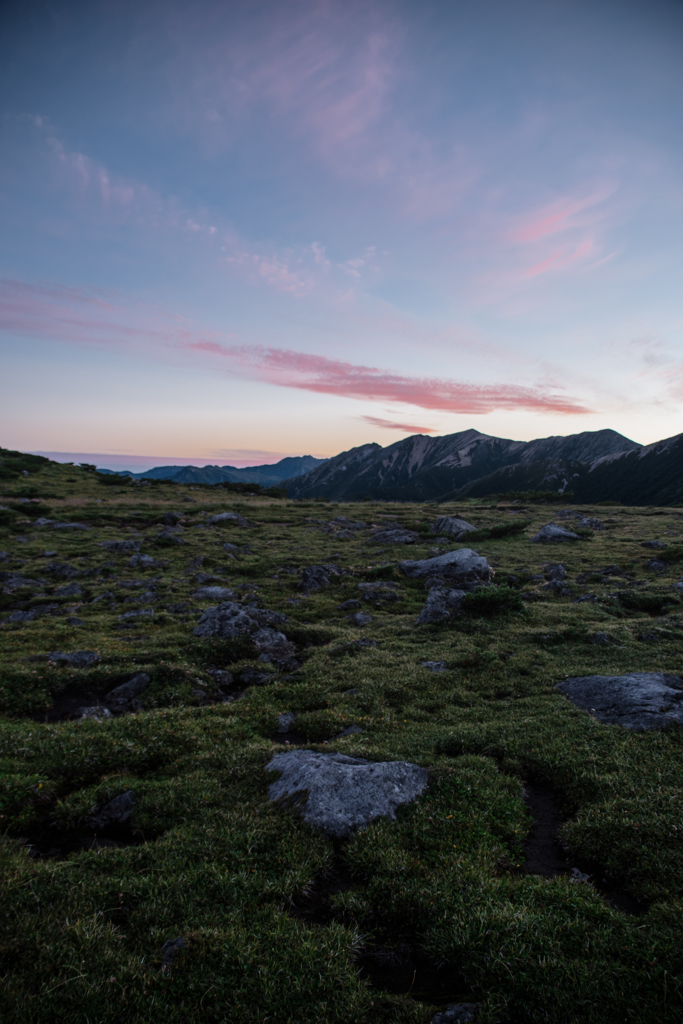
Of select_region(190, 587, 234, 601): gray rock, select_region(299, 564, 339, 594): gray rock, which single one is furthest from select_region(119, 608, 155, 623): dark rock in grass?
select_region(299, 564, 339, 594): gray rock

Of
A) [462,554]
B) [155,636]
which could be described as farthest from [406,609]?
[155,636]

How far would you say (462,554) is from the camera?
34750 mm

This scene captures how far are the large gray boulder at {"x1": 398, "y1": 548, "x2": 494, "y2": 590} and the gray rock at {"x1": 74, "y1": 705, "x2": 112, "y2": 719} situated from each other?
938 inches

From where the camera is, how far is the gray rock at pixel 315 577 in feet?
104

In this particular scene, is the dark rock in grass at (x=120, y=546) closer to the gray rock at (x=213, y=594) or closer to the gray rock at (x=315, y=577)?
the gray rock at (x=213, y=594)

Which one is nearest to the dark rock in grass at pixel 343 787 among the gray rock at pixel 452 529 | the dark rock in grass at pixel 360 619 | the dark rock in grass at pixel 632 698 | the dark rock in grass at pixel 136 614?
the dark rock in grass at pixel 632 698

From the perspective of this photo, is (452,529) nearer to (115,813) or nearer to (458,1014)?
(115,813)

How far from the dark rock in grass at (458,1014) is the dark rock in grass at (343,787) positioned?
3.61 metres

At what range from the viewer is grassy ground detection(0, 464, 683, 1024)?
230 inches

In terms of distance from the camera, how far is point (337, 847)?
8977 millimetres

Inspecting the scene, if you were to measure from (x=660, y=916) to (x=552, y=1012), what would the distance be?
109 inches

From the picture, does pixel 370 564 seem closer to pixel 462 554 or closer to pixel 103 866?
pixel 462 554

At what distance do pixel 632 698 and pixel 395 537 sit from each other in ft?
116

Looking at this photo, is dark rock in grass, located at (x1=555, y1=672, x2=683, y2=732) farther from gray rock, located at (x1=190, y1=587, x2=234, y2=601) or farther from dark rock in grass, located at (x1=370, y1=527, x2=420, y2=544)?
dark rock in grass, located at (x1=370, y1=527, x2=420, y2=544)
